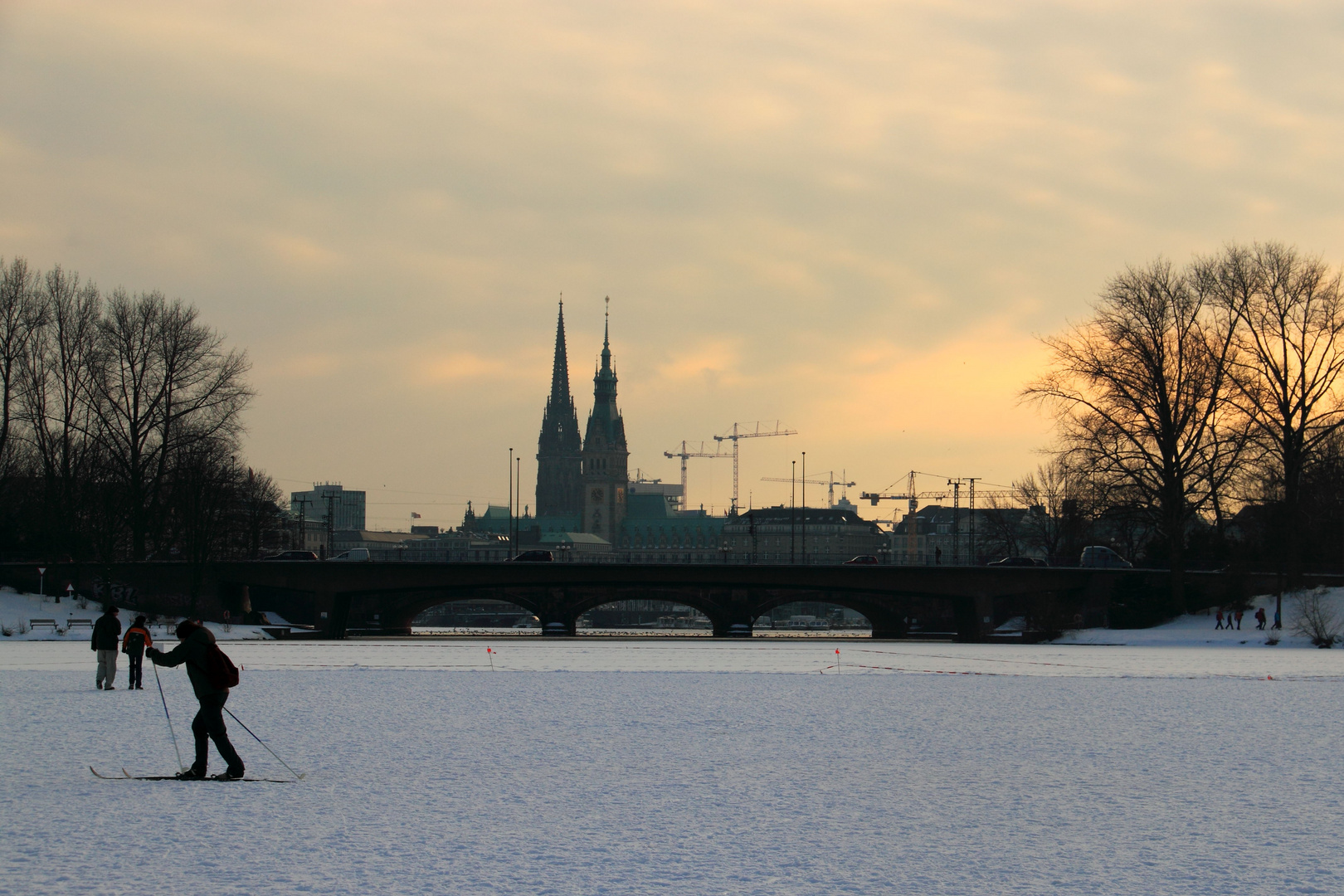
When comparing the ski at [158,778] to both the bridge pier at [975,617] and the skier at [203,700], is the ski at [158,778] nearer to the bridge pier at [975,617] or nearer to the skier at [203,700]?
the skier at [203,700]

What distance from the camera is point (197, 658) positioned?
16.1m

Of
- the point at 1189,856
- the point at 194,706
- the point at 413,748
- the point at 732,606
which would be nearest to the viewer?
the point at 1189,856

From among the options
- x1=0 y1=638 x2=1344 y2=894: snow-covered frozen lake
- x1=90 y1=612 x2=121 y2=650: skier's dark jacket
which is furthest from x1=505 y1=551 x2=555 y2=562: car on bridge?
x1=90 y1=612 x2=121 y2=650: skier's dark jacket

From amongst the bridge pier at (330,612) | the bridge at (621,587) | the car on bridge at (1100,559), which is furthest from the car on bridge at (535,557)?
the car on bridge at (1100,559)

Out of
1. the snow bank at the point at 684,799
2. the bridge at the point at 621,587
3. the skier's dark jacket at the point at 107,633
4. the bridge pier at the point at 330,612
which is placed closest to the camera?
the snow bank at the point at 684,799

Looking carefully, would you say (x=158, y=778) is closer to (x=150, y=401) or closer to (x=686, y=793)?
(x=686, y=793)

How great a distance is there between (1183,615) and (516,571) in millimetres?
37450

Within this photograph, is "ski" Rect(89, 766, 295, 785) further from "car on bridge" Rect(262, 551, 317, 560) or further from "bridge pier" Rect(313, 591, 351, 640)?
"car on bridge" Rect(262, 551, 317, 560)

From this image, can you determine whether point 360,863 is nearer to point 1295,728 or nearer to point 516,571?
point 1295,728

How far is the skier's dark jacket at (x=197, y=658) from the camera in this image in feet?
52.7

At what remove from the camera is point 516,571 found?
275 ft

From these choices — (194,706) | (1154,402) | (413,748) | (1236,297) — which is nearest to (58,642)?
(194,706)

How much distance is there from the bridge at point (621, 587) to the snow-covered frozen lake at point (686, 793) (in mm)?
44529

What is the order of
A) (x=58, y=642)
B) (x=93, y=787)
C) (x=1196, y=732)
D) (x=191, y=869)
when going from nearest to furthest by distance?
(x=191, y=869) < (x=93, y=787) < (x=1196, y=732) < (x=58, y=642)
